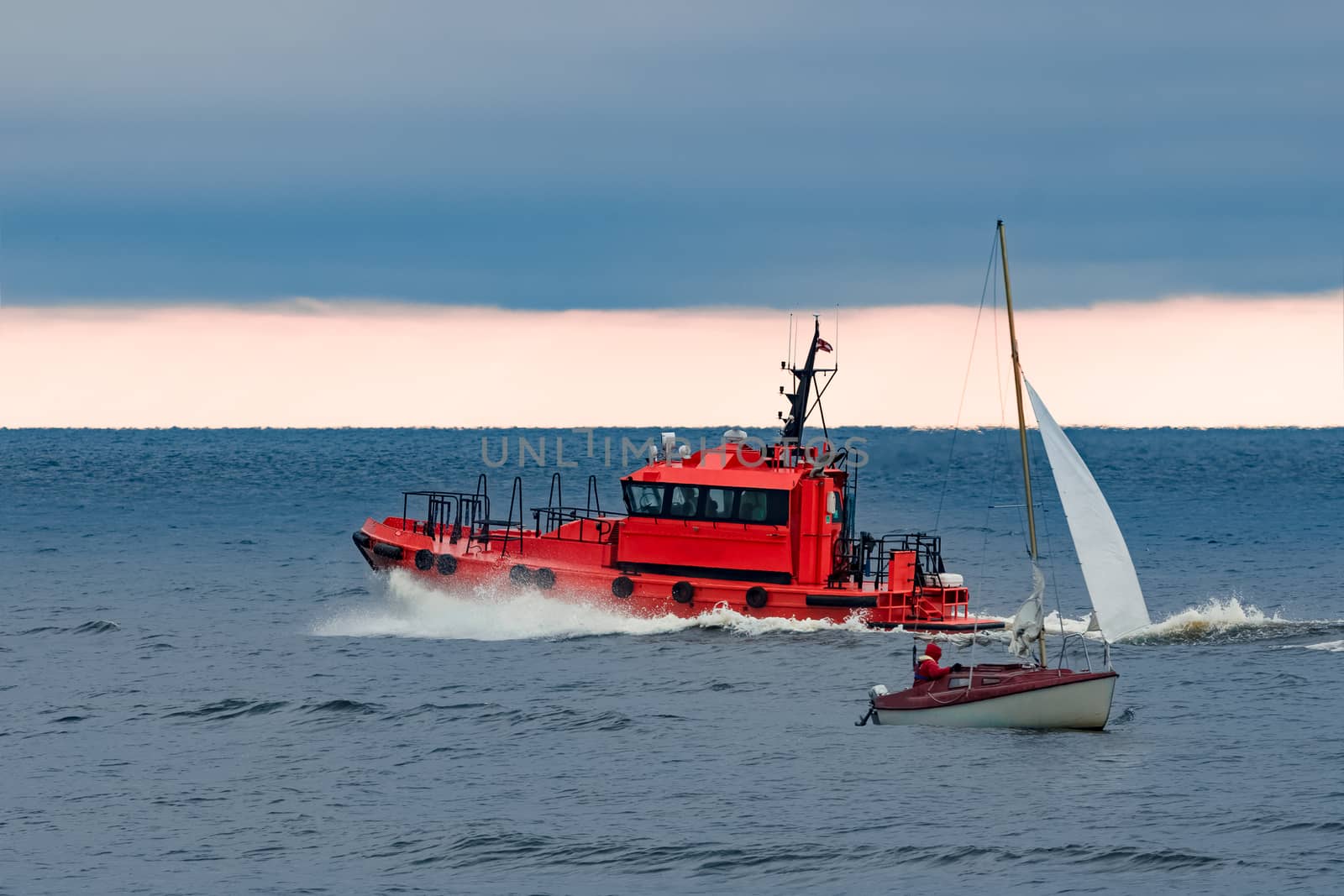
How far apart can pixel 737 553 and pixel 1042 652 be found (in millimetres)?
9379

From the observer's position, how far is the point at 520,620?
1348 inches

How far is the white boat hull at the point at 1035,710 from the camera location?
24.2 meters

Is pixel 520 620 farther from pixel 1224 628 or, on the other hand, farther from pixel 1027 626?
pixel 1224 628

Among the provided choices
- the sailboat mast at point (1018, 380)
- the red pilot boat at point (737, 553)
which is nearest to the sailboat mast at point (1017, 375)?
the sailboat mast at point (1018, 380)

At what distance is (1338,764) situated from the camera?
73.6 ft

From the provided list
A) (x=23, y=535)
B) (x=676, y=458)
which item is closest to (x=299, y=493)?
(x=23, y=535)

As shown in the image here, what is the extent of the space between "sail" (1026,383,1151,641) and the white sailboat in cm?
1

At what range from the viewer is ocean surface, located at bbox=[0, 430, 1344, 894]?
61.5 ft

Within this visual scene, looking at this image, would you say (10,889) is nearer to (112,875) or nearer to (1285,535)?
(112,875)

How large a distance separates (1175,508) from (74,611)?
5894 cm

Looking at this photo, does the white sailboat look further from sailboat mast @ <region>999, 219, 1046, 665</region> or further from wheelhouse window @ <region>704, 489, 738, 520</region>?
wheelhouse window @ <region>704, 489, 738, 520</region>

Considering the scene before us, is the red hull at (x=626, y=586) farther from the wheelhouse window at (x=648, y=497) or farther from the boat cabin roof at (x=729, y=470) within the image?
the boat cabin roof at (x=729, y=470)

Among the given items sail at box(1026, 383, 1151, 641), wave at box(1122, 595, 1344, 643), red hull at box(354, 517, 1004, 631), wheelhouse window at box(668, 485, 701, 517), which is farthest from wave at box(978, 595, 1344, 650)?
sail at box(1026, 383, 1151, 641)

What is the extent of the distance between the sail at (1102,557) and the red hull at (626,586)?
27.0ft
